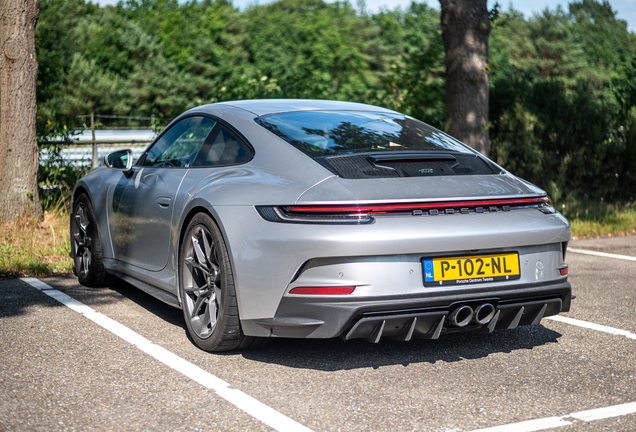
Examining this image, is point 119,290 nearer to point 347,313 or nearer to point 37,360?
point 37,360

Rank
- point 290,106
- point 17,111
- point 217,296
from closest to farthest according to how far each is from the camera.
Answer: point 217,296 < point 290,106 < point 17,111

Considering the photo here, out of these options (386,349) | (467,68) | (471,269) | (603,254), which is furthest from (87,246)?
(467,68)

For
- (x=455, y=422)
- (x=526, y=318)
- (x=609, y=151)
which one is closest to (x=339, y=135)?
(x=526, y=318)

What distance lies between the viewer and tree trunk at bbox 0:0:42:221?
804 cm

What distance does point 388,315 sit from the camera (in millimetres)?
3352

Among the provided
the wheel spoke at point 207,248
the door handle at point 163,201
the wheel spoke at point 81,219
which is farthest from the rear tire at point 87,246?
the wheel spoke at point 207,248

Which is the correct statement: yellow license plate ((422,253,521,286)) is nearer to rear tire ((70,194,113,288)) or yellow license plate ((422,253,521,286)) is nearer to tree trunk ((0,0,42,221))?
rear tire ((70,194,113,288))

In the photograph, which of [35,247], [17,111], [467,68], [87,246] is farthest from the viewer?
[467,68]

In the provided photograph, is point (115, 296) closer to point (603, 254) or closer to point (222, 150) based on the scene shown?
point (222, 150)

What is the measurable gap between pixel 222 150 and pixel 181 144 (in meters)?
0.54

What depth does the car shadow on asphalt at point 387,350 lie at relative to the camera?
3.84m

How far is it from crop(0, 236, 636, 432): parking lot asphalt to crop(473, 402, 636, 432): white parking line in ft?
0.09

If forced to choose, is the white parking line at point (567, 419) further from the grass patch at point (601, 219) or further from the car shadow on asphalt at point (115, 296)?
the grass patch at point (601, 219)

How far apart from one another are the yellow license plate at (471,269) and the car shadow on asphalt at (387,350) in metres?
0.61
